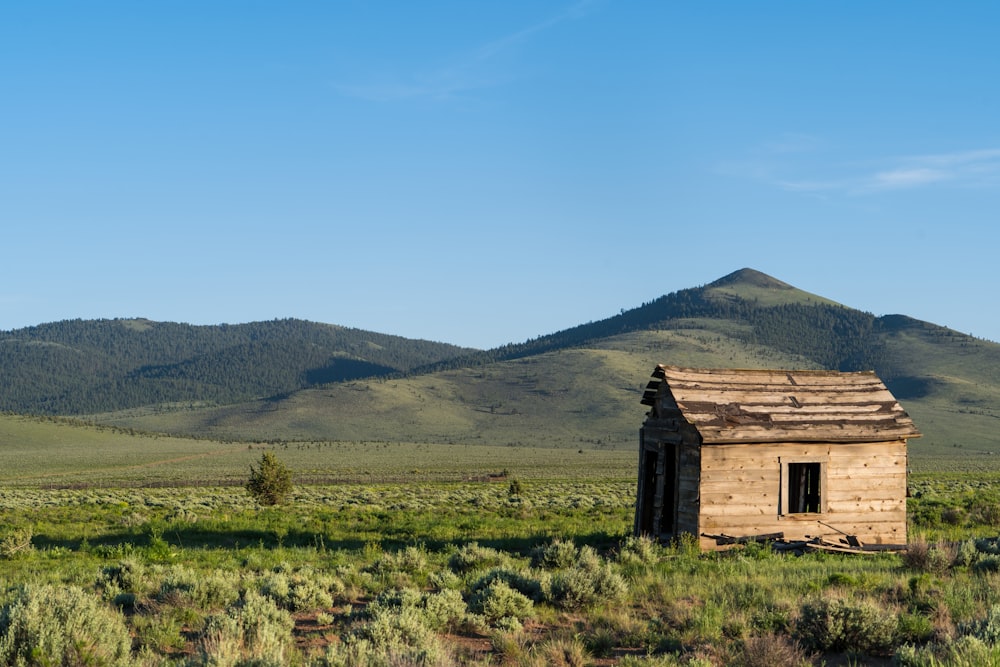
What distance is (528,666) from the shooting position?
8820mm

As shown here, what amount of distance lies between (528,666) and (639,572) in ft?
18.9

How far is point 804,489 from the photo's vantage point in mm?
20828

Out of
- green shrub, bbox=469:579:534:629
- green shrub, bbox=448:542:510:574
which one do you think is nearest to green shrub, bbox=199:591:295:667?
green shrub, bbox=469:579:534:629

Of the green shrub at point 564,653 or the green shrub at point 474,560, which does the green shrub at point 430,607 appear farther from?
the green shrub at point 474,560

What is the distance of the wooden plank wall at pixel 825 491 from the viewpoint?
17500 millimetres

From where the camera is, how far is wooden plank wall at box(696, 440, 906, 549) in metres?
17.5

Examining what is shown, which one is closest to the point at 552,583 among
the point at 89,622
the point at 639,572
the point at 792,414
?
the point at 639,572

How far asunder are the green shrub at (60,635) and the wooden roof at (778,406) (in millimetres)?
11523

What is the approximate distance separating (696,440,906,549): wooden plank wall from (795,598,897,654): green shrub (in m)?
7.89

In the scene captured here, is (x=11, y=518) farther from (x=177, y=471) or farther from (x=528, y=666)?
(x=177, y=471)

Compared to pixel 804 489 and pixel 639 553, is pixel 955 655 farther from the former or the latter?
pixel 804 489

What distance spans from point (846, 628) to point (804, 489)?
1226cm

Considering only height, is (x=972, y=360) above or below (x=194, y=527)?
above

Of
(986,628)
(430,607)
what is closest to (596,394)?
(430,607)
